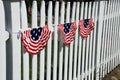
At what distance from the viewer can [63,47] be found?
154 inches

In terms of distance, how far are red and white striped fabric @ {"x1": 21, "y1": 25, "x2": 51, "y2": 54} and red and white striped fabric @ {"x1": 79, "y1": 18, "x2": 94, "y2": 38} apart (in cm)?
103

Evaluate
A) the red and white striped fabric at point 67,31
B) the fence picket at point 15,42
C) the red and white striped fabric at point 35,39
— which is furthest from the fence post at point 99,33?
the fence picket at point 15,42

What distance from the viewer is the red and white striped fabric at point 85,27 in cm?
424

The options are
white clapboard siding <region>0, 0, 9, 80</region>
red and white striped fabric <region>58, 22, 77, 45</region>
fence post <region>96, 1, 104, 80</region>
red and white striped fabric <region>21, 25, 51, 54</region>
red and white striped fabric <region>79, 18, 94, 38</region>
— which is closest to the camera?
white clapboard siding <region>0, 0, 9, 80</region>

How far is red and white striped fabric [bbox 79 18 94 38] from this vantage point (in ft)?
13.9

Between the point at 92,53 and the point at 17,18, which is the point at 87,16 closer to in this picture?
the point at 92,53

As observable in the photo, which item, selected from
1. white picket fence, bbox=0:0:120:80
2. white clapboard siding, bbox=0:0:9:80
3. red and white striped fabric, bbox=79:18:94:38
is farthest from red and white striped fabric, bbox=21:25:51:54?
red and white striped fabric, bbox=79:18:94:38

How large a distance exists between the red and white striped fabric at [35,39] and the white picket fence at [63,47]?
6cm

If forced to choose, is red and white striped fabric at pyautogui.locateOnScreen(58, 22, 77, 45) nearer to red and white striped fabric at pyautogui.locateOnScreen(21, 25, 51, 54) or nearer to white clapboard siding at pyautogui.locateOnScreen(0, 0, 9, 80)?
red and white striped fabric at pyautogui.locateOnScreen(21, 25, 51, 54)

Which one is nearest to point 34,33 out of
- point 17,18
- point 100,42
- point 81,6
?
point 17,18

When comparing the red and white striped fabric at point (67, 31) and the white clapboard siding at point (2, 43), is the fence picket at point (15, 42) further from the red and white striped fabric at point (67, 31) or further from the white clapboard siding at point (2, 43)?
the red and white striped fabric at point (67, 31)

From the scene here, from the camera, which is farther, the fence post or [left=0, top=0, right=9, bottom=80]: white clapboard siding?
the fence post

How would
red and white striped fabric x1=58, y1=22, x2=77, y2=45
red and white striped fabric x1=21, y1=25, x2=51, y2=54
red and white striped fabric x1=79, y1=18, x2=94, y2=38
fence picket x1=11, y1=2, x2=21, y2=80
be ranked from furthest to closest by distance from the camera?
red and white striped fabric x1=79, y1=18, x2=94, y2=38 → red and white striped fabric x1=58, y1=22, x2=77, y2=45 → red and white striped fabric x1=21, y1=25, x2=51, y2=54 → fence picket x1=11, y1=2, x2=21, y2=80

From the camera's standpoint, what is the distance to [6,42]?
2.79 m
